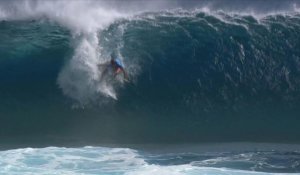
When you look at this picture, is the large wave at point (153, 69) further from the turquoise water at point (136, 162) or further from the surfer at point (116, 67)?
the turquoise water at point (136, 162)

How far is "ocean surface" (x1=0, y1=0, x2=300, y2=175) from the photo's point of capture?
1305 cm

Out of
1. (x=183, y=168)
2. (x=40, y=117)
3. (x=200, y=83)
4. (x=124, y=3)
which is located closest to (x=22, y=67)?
(x=40, y=117)

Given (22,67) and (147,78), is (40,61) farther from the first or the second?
(147,78)

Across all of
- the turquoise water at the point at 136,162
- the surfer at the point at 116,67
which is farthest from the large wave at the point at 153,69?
the turquoise water at the point at 136,162

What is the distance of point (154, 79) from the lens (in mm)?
14008

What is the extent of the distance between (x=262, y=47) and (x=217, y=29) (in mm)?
1064

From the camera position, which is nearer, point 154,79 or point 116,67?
point 116,67

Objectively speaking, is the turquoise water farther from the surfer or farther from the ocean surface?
the surfer

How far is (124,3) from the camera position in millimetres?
14945

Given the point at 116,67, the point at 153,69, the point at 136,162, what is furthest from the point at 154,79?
the point at 136,162

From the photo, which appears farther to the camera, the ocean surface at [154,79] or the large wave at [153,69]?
the large wave at [153,69]

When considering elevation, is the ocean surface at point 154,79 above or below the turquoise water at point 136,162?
above

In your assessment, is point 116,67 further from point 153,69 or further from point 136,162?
point 136,162

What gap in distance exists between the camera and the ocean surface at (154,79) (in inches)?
514
